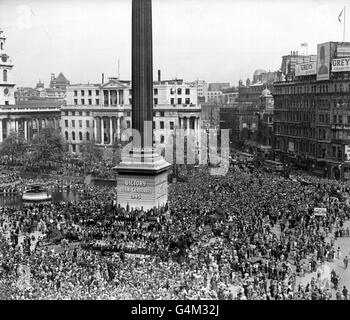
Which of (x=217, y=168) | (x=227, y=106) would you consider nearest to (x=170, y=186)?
(x=217, y=168)

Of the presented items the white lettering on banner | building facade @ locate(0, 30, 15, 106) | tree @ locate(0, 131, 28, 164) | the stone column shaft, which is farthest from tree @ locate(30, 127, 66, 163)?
the white lettering on banner

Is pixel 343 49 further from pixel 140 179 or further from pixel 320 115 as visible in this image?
pixel 140 179

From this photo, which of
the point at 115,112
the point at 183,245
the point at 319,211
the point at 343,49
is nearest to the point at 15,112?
the point at 115,112

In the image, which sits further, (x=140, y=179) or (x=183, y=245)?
(x=140, y=179)

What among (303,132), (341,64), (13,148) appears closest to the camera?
(341,64)

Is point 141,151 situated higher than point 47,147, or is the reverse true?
point 141,151

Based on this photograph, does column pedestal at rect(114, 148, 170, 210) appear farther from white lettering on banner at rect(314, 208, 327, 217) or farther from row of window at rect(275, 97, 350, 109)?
row of window at rect(275, 97, 350, 109)
